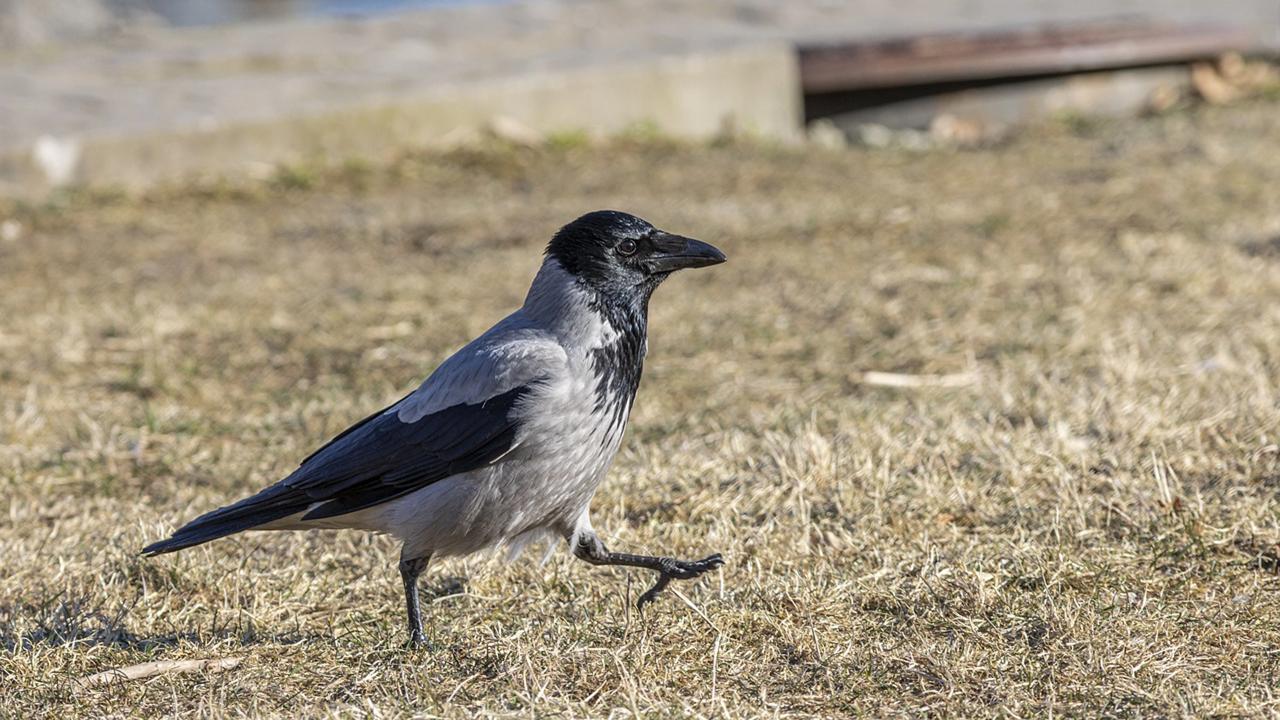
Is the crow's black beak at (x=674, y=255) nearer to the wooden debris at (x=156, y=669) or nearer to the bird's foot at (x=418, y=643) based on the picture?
the bird's foot at (x=418, y=643)

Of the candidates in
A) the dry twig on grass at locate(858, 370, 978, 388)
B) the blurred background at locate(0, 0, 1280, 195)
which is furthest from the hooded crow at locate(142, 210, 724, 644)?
the blurred background at locate(0, 0, 1280, 195)

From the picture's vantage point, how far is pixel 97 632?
3.54 metres

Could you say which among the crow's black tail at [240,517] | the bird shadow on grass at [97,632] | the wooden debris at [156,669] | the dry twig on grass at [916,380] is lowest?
the dry twig on grass at [916,380]

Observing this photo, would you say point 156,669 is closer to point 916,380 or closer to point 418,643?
point 418,643

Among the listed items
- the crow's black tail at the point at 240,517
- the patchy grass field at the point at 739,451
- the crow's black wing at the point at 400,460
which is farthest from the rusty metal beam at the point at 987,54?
the crow's black tail at the point at 240,517

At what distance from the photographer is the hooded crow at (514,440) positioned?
339 centimetres

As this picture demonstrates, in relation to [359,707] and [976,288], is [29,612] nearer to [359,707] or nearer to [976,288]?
[359,707]

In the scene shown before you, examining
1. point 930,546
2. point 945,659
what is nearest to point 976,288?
point 930,546

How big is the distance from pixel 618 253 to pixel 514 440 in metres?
0.52

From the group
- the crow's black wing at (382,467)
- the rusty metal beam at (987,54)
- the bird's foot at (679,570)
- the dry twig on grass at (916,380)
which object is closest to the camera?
the crow's black wing at (382,467)

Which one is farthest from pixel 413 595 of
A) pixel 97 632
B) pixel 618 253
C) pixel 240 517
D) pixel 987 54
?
pixel 987 54

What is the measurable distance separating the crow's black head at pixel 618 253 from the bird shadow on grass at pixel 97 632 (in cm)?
89

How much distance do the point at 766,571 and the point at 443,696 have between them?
0.95 meters

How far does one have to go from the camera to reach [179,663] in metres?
3.34
